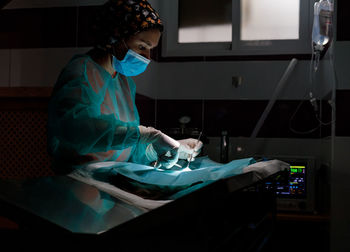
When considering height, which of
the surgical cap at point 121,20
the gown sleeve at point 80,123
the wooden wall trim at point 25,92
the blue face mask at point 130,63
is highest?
the surgical cap at point 121,20

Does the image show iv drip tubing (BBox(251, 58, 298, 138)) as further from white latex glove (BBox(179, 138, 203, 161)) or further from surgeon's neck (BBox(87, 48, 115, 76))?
surgeon's neck (BBox(87, 48, 115, 76))

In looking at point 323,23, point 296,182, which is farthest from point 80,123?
point 323,23

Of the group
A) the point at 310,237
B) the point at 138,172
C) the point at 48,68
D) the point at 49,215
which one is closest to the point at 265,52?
the point at 310,237

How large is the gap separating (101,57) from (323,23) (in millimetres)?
1329

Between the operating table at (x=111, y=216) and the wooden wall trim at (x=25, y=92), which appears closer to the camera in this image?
the operating table at (x=111, y=216)

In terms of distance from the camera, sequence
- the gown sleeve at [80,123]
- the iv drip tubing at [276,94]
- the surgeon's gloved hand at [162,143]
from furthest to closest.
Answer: the iv drip tubing at [276,94]
the surgeon's gloved hand at [162,143]
the gown sleeve at [80,123]

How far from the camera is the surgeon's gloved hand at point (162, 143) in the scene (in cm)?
136

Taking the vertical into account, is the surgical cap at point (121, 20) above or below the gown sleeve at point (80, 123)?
above

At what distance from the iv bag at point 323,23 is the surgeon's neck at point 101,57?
1.26 meters

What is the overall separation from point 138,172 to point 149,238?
47cm

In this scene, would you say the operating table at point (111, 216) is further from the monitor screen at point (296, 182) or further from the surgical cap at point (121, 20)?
the monitor screen at point (296, 182)

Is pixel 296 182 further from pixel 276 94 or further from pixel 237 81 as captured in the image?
pixel 237 81

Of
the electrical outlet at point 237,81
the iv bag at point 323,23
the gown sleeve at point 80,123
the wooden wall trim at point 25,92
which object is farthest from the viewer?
the electrical outlet at point 237,81

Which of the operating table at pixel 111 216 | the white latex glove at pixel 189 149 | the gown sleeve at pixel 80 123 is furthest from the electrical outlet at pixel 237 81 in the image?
the operating table at pixel 111 216
